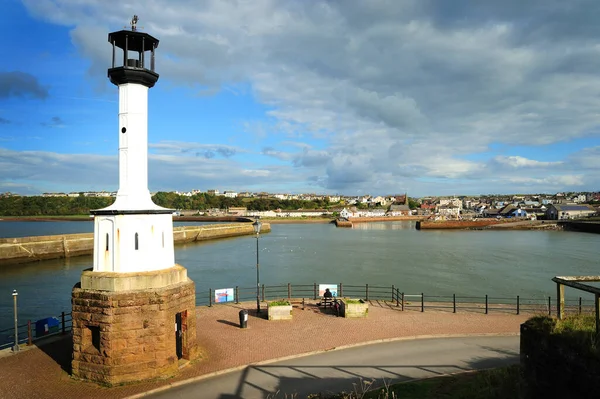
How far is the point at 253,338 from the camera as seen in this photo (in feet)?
42.1

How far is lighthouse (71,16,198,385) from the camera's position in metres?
9.79

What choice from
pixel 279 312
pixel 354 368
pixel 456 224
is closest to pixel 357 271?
pixel 279 312

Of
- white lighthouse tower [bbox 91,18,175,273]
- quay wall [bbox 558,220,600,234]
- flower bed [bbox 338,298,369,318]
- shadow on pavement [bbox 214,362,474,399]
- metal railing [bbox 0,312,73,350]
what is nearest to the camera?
shadow on pavement [bbox 214,362,474,399]

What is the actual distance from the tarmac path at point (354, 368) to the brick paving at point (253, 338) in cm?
52

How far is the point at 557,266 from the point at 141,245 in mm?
40517

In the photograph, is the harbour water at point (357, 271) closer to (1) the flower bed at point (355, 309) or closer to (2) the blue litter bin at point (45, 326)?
(2) the blue litter bin at point (45, 326)

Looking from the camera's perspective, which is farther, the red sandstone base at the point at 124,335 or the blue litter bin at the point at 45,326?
the blue litter bin at the point at 45,326

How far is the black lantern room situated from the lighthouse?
0.03 meters

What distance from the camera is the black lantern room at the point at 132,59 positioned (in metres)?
11.0

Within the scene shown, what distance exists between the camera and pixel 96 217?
10773mm

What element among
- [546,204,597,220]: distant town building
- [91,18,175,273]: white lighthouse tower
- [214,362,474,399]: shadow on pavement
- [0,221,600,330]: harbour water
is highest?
[91,18,175,273]: white lighthouse tower

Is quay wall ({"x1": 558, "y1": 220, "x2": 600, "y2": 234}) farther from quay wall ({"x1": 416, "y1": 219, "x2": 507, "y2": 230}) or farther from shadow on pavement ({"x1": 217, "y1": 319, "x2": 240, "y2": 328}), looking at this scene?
shadow on pavement ({"x1": 217, "y1": 319, "x2": 240, "y2": 328})

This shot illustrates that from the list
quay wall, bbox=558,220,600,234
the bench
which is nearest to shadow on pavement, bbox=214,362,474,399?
the bench

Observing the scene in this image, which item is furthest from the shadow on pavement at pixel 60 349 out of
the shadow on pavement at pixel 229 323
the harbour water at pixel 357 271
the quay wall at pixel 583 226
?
the quay wall at pixel 583 226
